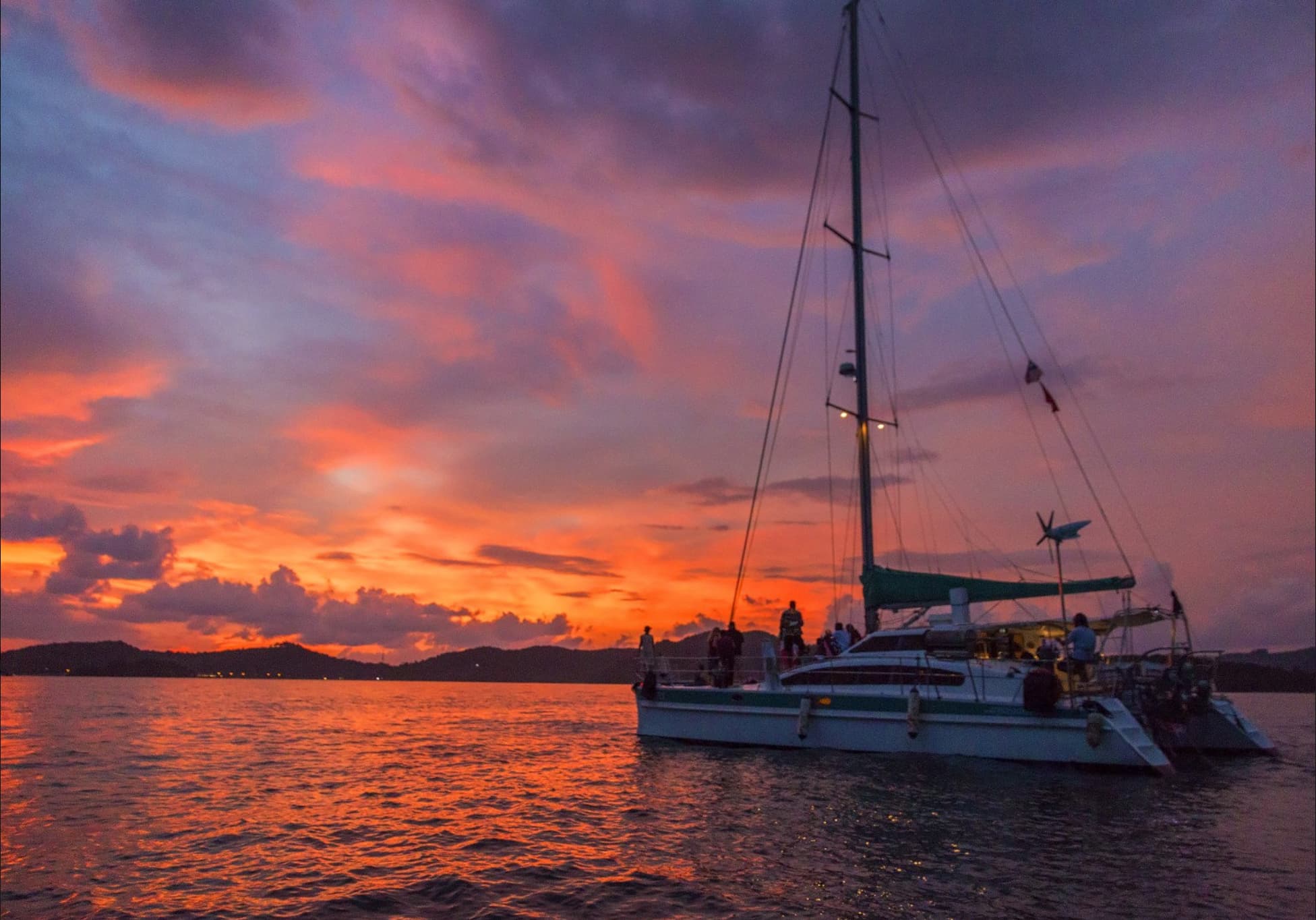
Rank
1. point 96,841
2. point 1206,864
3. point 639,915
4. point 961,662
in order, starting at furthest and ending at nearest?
point 961,662 → point 96,841 → point 1206,864 → point 639,915

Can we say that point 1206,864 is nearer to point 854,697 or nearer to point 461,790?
point 854,697

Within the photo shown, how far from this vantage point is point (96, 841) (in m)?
12.8

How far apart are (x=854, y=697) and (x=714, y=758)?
12.5 feet

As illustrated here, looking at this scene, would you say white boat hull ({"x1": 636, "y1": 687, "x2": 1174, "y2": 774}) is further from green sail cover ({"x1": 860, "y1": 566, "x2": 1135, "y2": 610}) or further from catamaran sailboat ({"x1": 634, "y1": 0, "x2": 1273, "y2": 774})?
green sail cover ({"x1": 860, "y1": 566, "x2": 1135, "y2": 610})

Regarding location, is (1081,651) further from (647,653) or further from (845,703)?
(647,653)

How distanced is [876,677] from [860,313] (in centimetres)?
1066

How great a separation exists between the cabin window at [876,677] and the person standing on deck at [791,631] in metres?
1.88

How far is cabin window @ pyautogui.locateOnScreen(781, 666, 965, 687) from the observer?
19.7 m

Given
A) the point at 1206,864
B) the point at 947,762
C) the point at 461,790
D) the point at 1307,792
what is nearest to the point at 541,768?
the point at 461,790

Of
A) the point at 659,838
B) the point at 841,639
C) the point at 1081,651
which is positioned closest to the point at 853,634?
the point at 841,639

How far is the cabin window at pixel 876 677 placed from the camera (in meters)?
19.7

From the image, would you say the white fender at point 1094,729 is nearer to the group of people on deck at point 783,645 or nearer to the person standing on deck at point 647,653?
the group of people on deck at point 783,645

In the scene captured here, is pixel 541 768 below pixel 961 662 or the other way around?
below

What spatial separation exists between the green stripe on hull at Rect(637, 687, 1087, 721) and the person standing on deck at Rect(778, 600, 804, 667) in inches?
86.7
